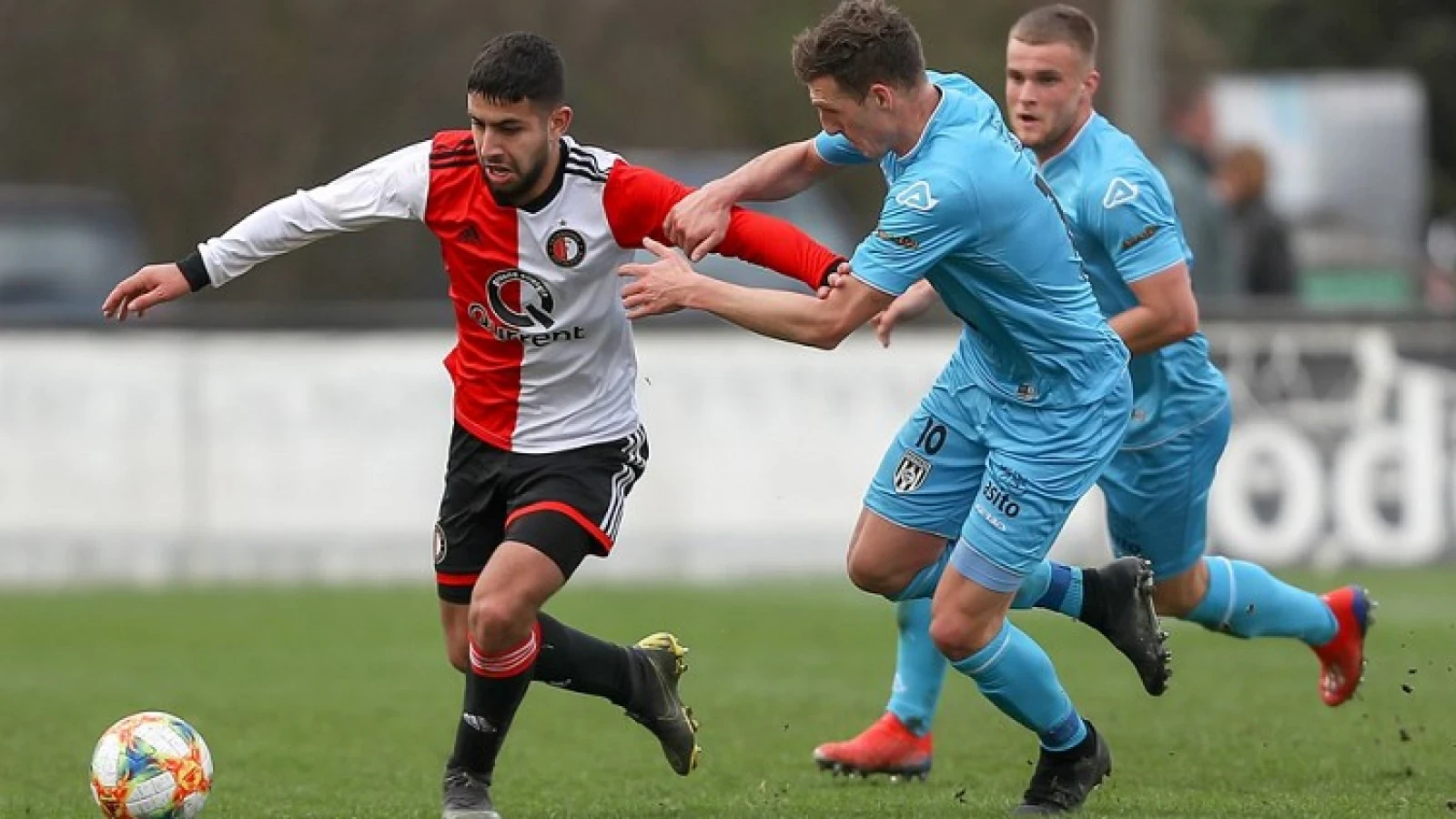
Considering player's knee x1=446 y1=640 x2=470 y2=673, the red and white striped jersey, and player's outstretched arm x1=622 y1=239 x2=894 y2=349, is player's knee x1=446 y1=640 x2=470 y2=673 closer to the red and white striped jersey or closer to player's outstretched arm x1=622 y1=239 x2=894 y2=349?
the red and white striped jersey

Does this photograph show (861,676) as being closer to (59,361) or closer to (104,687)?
(104,687)

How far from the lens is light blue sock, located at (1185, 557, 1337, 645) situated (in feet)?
26.6

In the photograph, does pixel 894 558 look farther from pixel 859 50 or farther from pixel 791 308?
pixel 859 50

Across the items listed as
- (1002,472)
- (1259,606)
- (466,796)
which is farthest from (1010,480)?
(466,796)

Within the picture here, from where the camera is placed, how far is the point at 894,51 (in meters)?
6.49

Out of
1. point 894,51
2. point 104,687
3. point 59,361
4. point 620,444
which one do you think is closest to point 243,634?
point 104,687

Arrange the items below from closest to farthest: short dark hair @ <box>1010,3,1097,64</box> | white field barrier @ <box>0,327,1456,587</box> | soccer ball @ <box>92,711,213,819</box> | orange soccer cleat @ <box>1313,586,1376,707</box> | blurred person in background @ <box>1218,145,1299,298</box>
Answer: soccer ball @ <box>92,711,213,819</box>, short dark hair @ <box>1010,3,1097,64</box>, orange soccer cleat @ <box>1313,586,1376,707</box>, white field barrier @ <box>0,327,1456,587</box>, blurred person in background @ <box>1218,145,1299,298</box>

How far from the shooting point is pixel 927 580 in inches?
288

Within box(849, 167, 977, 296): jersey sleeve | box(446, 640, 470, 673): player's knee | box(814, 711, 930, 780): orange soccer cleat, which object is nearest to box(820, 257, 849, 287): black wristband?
box(849, 167, 977, 296): jersey sleeve

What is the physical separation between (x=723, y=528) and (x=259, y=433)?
8.97 ft

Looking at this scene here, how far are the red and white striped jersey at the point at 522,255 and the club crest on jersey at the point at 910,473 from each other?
785 mm

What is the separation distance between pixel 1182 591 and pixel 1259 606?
26cm

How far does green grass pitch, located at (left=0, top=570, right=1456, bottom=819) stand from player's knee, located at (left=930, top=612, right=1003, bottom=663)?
0.47 metres

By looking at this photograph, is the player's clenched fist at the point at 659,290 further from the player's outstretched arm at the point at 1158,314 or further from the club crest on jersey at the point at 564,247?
the player's outstretched arm at the point at 1158,314
